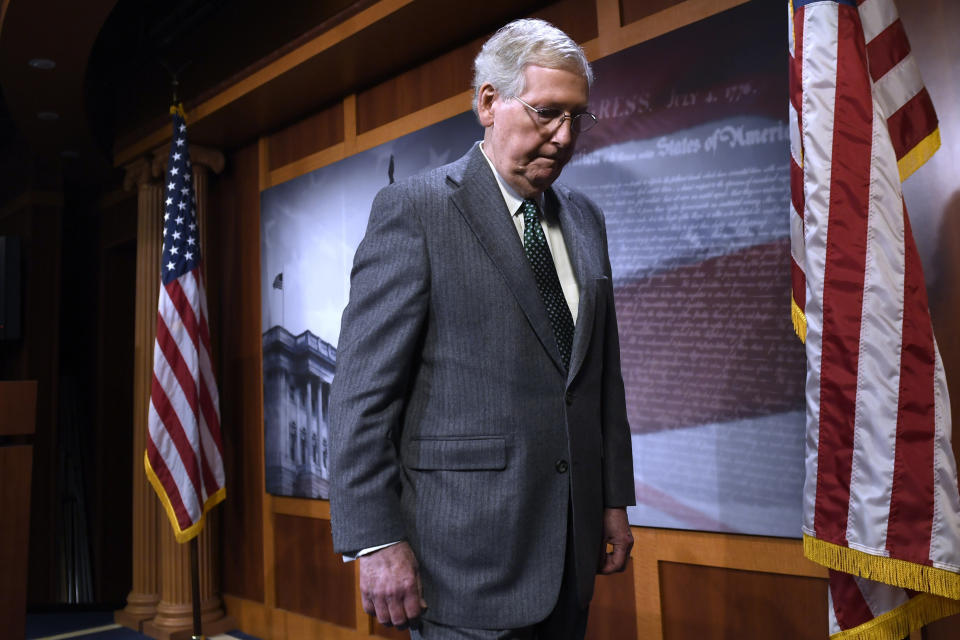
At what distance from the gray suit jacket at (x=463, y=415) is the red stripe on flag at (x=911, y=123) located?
0.81m

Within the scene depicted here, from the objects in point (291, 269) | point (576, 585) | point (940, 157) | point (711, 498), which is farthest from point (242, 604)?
point (940, 157)

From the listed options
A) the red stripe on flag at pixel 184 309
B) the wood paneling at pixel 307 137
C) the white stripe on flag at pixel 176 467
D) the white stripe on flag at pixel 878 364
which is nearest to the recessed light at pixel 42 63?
the wood paneling at pixel 307 137

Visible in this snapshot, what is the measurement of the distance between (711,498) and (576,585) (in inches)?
48.1

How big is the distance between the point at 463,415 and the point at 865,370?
2.53ft

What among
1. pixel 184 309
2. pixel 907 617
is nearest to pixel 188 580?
pixel 184 309

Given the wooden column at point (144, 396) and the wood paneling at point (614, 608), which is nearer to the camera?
the wood paneling at point (614, 608)

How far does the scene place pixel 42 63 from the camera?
393 cm

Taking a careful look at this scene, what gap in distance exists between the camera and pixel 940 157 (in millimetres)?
2021

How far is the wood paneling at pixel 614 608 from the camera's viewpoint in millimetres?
2590

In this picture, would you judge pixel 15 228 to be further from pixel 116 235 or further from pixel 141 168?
pixel 141 168

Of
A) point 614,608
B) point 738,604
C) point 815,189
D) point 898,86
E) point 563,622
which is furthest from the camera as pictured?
point 614,608

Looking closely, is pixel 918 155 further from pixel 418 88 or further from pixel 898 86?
pixel 418 88

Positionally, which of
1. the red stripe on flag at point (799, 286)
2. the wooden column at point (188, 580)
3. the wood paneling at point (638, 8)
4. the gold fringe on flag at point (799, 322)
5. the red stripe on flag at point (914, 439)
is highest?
the wood paneling at point (638, 8)

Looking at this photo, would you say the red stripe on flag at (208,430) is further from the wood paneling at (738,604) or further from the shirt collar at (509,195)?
the shirt collar at (509,195)
